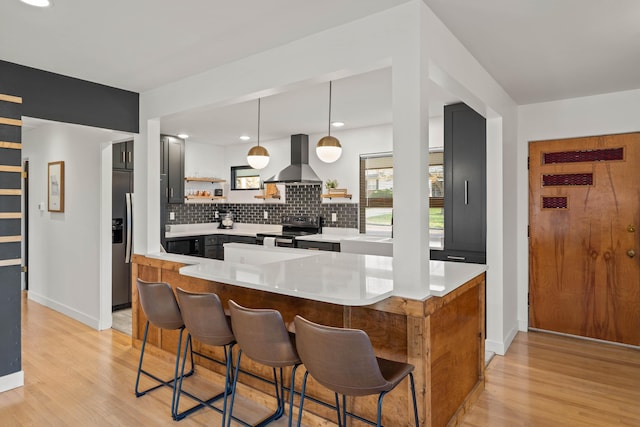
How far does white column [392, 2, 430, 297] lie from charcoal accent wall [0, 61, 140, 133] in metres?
2.71

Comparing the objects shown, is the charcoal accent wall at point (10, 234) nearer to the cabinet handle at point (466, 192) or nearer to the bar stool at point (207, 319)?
the bar stool at point (207, 319)

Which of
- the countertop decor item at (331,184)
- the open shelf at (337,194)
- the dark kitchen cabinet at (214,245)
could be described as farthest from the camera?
the dark kitchen cabinet at (214,245)

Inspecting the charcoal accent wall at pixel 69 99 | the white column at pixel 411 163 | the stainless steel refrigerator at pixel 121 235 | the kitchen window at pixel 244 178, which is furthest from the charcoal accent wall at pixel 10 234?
the kitchen window at pixel 244 178

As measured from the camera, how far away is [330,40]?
2387 millimetres

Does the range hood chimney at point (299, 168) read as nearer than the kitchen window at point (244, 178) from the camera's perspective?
Yes

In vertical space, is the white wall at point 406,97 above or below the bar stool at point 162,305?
above

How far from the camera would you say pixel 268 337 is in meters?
2.02

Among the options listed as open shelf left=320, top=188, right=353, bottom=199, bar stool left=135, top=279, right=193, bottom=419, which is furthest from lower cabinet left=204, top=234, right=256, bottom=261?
bar stool left=135, top=279, right=193, bottom=419

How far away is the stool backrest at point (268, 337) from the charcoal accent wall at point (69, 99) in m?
2.46

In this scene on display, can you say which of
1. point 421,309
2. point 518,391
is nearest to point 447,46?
point 421,309

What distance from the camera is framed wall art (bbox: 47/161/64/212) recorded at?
4.79 meters

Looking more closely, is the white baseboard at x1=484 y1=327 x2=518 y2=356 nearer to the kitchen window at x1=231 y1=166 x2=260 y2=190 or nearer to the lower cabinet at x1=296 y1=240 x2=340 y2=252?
the lower cabinet at x1=296 y1=240 x2=340 y2=252

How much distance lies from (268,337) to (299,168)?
391cm

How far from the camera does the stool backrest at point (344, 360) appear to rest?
1712 mm
